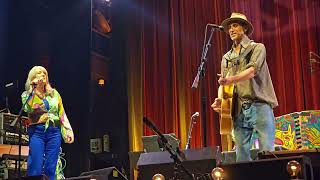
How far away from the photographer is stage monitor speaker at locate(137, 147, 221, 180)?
5.06 m

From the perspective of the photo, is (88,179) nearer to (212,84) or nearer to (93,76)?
(212,84)

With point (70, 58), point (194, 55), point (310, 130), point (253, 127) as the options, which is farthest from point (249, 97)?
point (70, 58)

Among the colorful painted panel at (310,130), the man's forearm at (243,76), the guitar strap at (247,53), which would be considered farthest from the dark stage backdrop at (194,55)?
the man's forearm at (243,76)

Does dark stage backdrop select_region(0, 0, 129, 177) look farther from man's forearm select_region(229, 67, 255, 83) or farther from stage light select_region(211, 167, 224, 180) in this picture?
stage light select_region(211, 167, 224, 180)

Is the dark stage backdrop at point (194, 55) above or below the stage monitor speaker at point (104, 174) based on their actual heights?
above

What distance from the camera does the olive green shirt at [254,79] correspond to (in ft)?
17.1

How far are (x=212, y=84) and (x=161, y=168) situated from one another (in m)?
4.63

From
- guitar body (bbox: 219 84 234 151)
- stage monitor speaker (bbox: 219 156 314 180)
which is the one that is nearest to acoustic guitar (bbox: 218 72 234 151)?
→ guitar body (bbox: 219 84 234 151)

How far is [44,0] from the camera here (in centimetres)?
1133

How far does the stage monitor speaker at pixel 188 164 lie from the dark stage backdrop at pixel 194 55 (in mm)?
3403

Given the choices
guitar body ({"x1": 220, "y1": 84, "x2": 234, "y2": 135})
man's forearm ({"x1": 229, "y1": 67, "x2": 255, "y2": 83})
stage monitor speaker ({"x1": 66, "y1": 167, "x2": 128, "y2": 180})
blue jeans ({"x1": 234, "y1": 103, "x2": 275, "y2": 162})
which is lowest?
stage monitor speaker ({"x1": 66, "y1": 167, "x2": 128, "y2": 180})

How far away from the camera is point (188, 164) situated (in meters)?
5.11

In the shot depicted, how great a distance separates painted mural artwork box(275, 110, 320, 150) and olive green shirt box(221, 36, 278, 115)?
2206 mm

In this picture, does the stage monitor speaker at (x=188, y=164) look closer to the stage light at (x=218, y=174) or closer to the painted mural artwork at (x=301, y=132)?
the stage light at (x=218, y=174)
